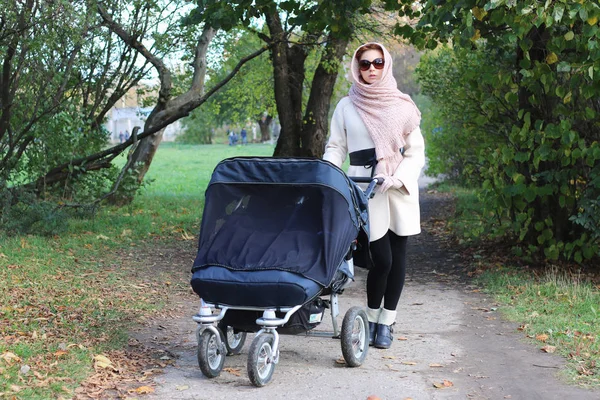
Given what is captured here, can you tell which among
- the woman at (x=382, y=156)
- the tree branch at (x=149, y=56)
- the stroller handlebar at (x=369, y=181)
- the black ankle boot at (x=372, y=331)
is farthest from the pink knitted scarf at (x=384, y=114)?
the tree branch at (x=149, y=56)

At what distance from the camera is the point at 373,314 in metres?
6.31

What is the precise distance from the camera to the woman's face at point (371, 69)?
6.00m

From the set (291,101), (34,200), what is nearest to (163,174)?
(291,101)

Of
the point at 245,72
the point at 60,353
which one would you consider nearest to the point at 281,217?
the point at 60,353

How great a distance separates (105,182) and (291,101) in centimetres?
345

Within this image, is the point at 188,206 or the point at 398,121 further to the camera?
the point at 188,206

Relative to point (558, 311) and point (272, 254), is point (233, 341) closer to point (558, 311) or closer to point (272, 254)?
point (272, 254)

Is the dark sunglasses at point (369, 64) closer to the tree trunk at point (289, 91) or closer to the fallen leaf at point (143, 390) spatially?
the fallen leaf at point (143, 390)

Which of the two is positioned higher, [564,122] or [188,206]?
[564,122]

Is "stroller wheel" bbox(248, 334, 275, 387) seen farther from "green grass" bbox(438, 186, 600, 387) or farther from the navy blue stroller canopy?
"green grass" bbox(438, 186, 600, 387)

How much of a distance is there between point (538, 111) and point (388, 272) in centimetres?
378

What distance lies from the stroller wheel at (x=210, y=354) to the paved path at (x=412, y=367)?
68mm

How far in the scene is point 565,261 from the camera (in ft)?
31.8

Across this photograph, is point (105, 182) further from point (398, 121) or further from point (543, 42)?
point (398, 121)
